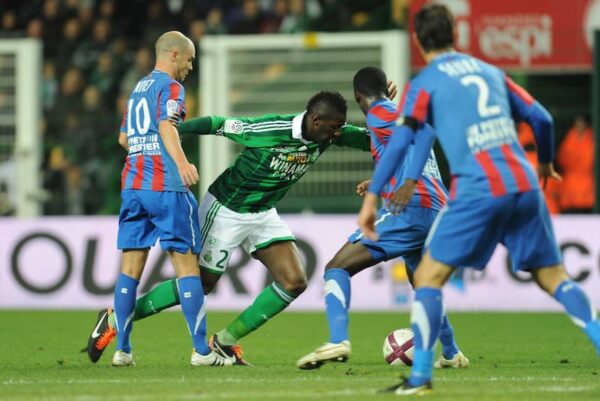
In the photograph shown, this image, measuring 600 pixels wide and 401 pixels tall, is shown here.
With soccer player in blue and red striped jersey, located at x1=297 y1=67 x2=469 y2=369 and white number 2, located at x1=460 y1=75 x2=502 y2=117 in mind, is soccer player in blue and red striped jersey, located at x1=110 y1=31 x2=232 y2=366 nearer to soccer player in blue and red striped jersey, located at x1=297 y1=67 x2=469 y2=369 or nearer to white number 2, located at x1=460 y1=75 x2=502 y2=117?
soccer player in blue and red striped jersey, located at x1=297 y1=67 x2=469 y2=369

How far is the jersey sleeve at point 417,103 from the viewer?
6746 millimetres

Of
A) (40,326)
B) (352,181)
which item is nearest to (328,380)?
(40,326)

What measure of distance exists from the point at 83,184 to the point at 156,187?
894 centimetres

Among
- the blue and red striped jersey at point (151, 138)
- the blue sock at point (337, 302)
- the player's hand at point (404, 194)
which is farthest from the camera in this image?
the blue and red striped jersey at point (151, 138)

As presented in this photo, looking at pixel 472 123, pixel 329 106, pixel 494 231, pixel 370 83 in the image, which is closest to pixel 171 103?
pixel 329 106

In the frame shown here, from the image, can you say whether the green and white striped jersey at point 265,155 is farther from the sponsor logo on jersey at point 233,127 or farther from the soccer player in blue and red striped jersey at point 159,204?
the soccer player in blue and red striped jersey at point 159,204

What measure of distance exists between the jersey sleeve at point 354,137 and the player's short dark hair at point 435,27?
2.09 m

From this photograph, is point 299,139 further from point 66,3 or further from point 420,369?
point 66,3

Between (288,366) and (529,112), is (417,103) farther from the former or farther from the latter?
(288,366)

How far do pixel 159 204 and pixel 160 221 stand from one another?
11cm

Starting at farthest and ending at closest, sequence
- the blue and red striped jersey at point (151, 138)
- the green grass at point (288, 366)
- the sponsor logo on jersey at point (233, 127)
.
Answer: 1. the sponsor logo on jersey at point (233, 127)
2. the blue and red striped jersey at point (151, 138)
3. the green grass at point (288, 366)

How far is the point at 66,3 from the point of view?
20.3 m

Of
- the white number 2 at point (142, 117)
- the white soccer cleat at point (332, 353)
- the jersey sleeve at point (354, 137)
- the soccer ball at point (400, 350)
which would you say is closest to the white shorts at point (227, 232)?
the jersey sleeve at point (354, 137)

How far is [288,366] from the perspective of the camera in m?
8.67
